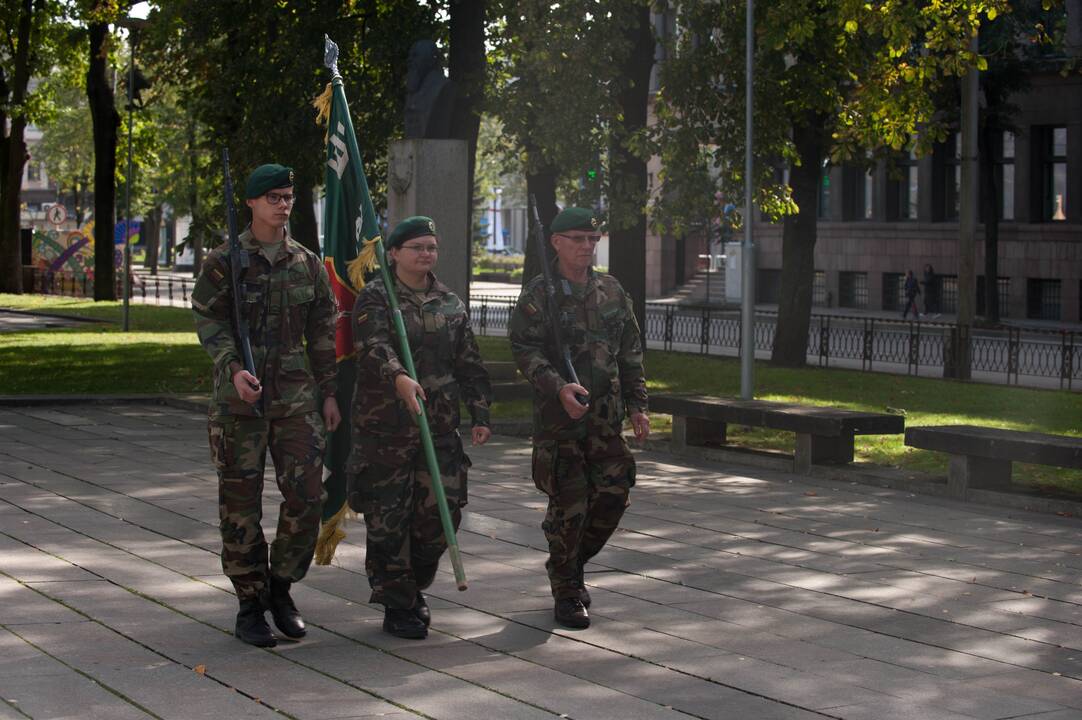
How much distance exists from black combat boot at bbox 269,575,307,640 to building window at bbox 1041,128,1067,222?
1522 inches

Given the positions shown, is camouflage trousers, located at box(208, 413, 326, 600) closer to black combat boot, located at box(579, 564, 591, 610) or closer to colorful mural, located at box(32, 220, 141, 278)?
black combat boot, located at box(579, 564, 591, 610)

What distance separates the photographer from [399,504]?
7.24m

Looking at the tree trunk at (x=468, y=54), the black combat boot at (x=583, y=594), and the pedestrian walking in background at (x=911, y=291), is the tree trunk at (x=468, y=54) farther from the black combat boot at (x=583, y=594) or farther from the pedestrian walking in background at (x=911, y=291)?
Answer: the pedestrian walking in background at (x=911, y=291)

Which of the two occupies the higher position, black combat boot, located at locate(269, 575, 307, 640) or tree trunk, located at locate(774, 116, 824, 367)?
tree trunk, located at locate(774, 116, 824, 367)

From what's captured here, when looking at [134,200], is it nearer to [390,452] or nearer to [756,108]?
[756,108]

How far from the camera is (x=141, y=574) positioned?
8.54 m

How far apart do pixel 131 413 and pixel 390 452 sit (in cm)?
1059

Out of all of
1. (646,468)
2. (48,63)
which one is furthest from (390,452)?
(48,63)

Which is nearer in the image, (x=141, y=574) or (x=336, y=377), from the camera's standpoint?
(x=336, y=377)

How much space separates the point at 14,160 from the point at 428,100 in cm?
3760

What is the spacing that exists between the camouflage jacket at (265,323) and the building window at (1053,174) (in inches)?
1520

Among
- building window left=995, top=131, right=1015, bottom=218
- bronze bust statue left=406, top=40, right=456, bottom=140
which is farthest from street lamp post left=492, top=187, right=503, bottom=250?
bronze bust statue left=406, top=40, right=456, bottom=140

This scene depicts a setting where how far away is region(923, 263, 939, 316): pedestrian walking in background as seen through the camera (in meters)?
43.8

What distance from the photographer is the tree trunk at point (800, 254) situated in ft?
82.4
